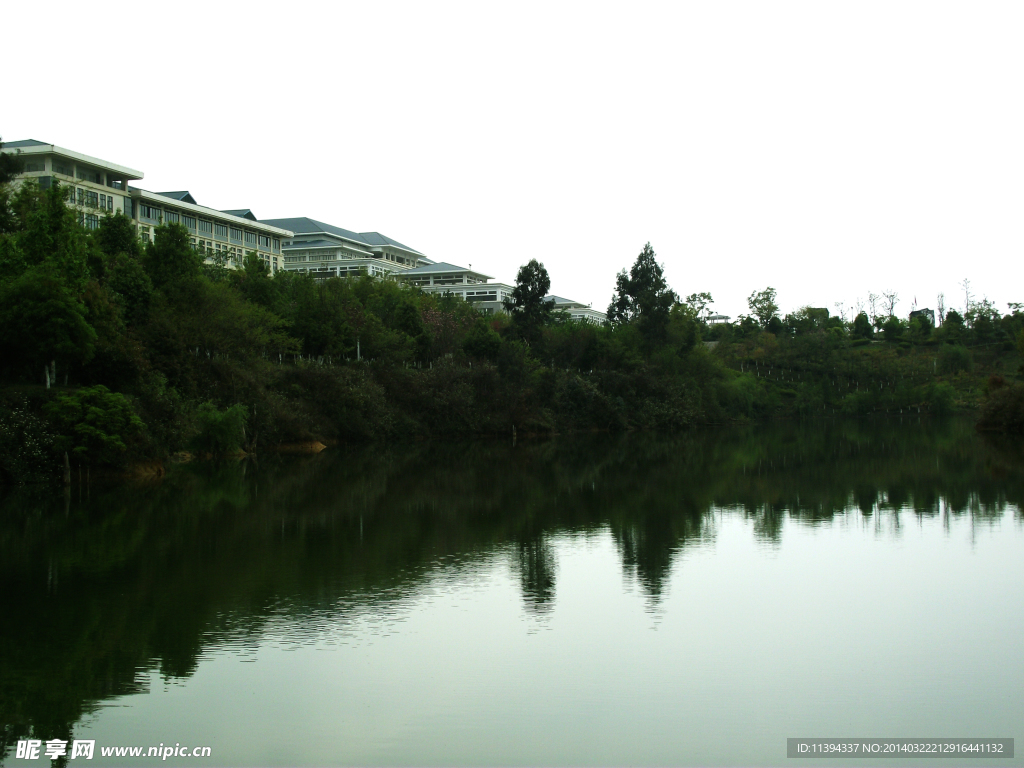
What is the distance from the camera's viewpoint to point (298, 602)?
1200 cm

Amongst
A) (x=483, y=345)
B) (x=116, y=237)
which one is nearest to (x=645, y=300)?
(x=483, y=345)

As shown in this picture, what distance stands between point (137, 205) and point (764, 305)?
222 ft

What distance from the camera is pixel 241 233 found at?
8069 centimetres

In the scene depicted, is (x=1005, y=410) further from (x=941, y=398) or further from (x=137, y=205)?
(x=137, y=205)

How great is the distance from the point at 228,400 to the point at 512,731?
32.8 metres

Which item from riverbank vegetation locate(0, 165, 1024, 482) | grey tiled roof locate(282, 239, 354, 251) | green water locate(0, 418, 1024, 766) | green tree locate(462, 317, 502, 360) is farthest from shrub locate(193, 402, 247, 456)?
grey tiled roof locate(282, 239, 354, 251)

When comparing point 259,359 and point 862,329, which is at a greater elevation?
point 862,329

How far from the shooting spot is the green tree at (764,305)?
9844 centimetres

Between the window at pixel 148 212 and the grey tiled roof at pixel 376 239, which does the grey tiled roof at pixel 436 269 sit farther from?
the window at pixel 148 212

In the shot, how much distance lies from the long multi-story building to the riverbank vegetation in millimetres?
4629

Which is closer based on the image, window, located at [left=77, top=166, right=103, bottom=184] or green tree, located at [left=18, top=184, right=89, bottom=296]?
green tree, located at [left=18, top=184, right=89, bottom=296]

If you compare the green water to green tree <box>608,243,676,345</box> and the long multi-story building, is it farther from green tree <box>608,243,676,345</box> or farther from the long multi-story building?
green tree <box>608,243,676,345</box>

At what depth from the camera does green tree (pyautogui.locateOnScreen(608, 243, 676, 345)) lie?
214 ft

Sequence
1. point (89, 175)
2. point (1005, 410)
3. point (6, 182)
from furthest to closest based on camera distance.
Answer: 1. point (89, 175)
2. point (1005, 410)
3. point (6, 182)
